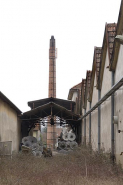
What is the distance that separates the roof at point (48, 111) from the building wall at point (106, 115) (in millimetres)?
10199

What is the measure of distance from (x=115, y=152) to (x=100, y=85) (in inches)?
217

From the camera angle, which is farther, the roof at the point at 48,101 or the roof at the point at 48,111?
the roof at the point at 48,101

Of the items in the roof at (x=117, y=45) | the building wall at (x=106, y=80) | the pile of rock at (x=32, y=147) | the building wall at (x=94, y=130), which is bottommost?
the pile of rock at (x=32, y=147)

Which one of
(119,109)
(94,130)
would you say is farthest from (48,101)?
(119,109)

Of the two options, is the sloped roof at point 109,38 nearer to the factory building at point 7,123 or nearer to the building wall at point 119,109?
the building wall at point 119,109

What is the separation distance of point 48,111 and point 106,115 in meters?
16.2

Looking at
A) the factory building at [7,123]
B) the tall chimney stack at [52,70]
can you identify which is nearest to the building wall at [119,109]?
the factory building at [7,123]

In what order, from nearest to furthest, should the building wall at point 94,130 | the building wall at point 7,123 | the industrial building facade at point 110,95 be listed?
the industrial building facade at point 110,95, the building wall at point 7,123, the building wall at point 94,130

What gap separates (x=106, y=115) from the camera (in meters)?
16.7

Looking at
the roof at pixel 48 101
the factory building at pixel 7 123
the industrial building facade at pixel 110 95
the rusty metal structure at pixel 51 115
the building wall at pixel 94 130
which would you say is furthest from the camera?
the roof at pixel 48 101

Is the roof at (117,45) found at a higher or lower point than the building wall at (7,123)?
higher

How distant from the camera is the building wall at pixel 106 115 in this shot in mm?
16000

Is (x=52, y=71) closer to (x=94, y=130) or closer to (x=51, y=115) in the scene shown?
(x=51, y=115)

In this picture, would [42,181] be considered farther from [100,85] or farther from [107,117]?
[100,85]
